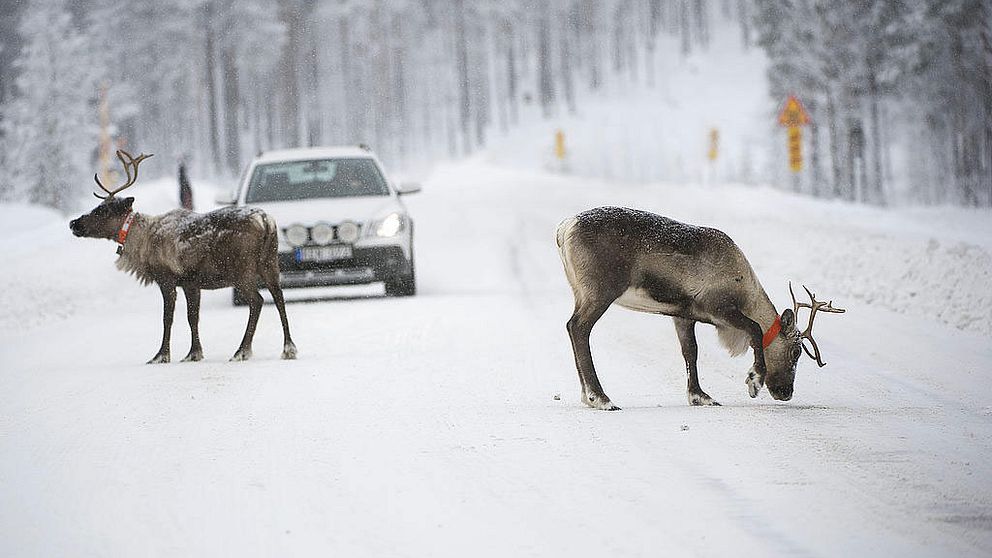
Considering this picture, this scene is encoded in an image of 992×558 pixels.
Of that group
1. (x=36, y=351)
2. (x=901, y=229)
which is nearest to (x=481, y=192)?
(x=901, y=229)

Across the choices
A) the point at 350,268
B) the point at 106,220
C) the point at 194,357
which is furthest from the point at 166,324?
the point at 350,268

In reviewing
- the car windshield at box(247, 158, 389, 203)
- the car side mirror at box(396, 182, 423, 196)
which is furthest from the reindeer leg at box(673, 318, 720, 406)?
the car windshield at box(247, 158, 389, 203)

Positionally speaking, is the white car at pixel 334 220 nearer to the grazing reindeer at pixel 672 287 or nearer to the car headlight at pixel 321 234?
the car headlight at pixel 321 234

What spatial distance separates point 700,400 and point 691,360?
0.27 m

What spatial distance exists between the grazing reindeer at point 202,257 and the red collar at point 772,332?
427 centimetres

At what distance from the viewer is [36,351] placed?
11953mm

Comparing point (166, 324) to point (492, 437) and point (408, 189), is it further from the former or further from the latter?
point (408, 189)

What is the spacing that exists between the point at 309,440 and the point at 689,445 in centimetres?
204

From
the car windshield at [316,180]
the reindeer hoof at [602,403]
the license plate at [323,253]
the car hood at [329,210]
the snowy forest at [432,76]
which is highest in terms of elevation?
the snowy forest at [432,76]

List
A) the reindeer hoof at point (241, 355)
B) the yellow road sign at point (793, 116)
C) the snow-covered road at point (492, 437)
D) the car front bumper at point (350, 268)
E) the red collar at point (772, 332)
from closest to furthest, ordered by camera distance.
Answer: the snow-covered road at point (492, 437) < the red collar at point (772, 332) < the reindeer hoof at point (241, 355) < the car front bumper at point (350, 268) < the yellow road sign at point (793, 116)

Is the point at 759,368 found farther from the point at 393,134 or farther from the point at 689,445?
the point at 393,134

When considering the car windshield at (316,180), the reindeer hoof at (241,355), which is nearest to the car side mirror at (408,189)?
the car windshield at (316,180)

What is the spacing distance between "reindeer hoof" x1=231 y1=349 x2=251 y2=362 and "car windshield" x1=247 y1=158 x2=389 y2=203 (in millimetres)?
5427

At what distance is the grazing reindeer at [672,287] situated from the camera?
7434 mm
